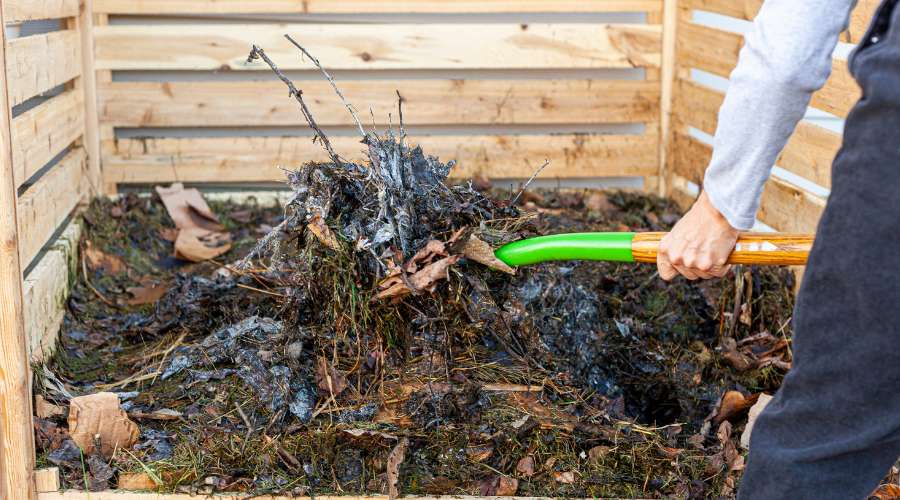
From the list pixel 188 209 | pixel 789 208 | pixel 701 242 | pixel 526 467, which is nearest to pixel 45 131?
pixel 188 209

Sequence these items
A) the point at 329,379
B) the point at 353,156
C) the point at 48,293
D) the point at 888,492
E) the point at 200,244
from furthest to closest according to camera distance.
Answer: the point at 353,156
the point at 200,244
the point at 48,293
the point at 329,379
the point at 888,492

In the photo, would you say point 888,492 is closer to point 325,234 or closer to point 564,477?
point 564,477

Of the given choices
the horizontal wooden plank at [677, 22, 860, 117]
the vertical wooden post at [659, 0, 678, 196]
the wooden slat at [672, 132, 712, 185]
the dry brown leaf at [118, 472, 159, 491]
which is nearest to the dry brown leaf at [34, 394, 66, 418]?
the dry brown leaf at [118, 472, 159, 491]

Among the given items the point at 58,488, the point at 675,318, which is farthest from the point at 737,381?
the point at 58,488

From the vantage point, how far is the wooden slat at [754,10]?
2973 mm

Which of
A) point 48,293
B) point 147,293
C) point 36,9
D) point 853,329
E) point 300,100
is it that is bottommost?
point 147,293

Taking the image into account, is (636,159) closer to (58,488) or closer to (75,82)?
(75,82)

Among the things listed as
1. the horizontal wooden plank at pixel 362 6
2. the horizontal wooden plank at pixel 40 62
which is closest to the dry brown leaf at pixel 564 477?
the horizontal wooden plank at pixel 40 62

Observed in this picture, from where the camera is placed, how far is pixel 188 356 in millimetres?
2992

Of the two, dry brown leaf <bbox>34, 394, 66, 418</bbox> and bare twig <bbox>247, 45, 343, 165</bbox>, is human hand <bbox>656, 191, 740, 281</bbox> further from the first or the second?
dry brown leaf <bbox>34, 394, 66, 418</bbox>

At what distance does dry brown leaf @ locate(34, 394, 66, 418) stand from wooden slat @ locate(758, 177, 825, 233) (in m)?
2.54

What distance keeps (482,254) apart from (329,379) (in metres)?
0.58

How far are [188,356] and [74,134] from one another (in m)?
1.73

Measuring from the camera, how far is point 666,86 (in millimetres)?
4949
